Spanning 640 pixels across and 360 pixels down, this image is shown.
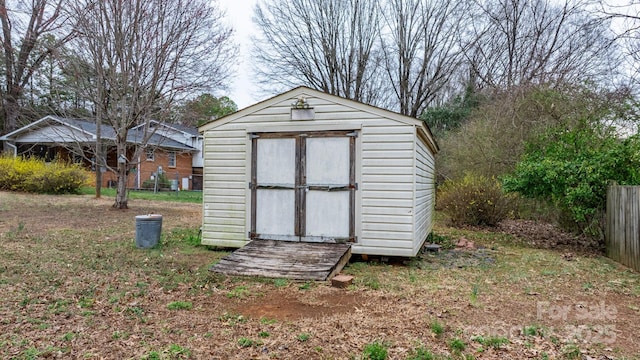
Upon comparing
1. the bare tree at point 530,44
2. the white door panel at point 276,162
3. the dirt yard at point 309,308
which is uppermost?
the bare tree at point 530,44

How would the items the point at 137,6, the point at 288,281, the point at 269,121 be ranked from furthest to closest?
the point at 137,6
the point at 269,121
the point at 288,281

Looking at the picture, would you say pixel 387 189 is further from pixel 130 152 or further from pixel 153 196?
pixel 130 152

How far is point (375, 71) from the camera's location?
771 inches

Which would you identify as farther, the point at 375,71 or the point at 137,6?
the point at 375,71

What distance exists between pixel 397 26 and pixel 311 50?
4.09m

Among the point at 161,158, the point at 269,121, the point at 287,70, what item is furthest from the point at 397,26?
the point at 161,158

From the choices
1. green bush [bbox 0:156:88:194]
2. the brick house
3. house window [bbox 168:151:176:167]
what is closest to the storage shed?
the brick house

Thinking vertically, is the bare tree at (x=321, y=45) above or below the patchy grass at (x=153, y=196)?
above

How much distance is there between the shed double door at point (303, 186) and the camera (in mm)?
6336

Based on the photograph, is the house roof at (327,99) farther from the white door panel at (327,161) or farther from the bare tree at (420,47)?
the bare tree at (420,47)

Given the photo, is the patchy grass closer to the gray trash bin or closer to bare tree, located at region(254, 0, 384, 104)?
bare tree, located at region(254, 0, 384, 104)

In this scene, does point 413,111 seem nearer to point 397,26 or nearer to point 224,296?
point 397,26

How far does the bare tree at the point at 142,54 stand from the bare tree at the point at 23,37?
143 centimetres

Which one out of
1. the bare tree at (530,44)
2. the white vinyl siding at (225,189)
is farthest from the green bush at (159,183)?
the bare tree at (530,44)
